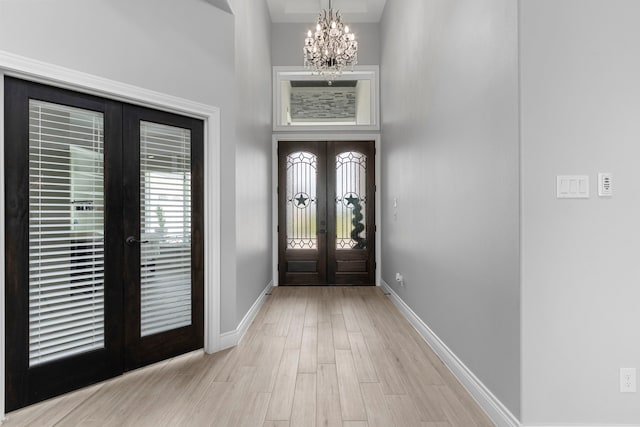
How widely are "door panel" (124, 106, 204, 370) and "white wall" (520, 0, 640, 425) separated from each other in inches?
96.6

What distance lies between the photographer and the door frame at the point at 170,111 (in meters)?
2.05

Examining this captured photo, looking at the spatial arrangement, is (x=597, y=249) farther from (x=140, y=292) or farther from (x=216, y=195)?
(x=140, y=292)

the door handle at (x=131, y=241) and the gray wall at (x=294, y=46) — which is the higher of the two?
the gray wall at (x=294, y=46)

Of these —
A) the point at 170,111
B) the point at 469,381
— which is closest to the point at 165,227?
the point at 170,111

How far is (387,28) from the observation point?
5.07m

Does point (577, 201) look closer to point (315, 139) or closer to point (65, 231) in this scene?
point (65, 231)

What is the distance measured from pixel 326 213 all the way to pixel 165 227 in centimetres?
306

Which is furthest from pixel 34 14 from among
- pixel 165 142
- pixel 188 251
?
pixel 188 251

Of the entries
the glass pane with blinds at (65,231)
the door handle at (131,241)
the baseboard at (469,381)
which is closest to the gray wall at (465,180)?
the baseboard at (469,381)

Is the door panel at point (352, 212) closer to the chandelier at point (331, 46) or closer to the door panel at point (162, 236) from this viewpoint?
the chandelier at point (331, 46)

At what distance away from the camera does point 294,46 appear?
18.4 ft

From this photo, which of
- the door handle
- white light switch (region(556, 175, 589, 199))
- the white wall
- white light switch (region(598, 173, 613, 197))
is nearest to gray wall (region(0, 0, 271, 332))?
the door handle

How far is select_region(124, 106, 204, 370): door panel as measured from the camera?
2.69 meters

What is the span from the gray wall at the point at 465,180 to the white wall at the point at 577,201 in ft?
0.25
